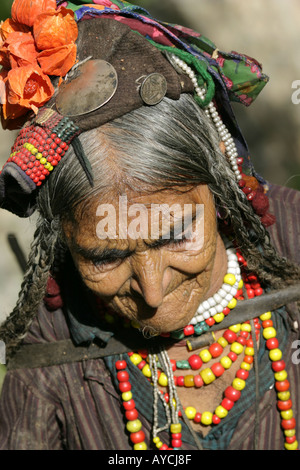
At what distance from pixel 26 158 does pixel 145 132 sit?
1.15 feet

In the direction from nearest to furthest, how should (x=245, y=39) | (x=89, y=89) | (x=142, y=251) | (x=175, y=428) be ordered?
(x=89, y=89)
(x=142, y=251)
(x=175, y=428)
(x=245, y=39)

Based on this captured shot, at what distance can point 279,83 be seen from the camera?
142 inches

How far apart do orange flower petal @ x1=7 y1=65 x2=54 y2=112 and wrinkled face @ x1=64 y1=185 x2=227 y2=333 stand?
35 cm

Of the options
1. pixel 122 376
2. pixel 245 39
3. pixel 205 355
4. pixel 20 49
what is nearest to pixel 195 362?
pixel 205 355

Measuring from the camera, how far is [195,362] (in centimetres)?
213

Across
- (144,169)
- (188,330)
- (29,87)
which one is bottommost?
(188,330)

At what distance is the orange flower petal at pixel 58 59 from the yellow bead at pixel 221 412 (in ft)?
4.22

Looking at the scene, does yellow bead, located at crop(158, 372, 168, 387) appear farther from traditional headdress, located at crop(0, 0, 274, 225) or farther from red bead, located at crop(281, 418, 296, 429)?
traditional headdress, located at crop(0, 0, 274, 225)

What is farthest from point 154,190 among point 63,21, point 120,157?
point 63,21

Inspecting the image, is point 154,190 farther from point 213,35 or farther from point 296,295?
point 213,35

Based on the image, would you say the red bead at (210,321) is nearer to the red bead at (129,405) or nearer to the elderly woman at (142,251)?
the elderly woman at (142,251)

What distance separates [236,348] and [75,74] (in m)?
1.14

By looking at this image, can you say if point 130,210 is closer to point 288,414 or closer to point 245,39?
point 288,414

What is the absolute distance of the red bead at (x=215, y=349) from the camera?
215 centimetres
